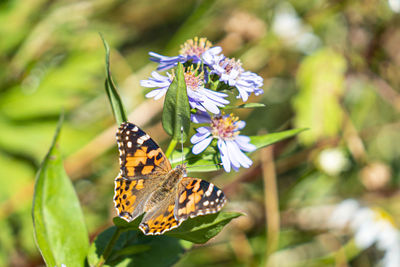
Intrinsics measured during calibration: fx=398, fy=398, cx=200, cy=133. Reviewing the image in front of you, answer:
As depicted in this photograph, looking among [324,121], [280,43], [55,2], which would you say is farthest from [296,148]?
[55,2]

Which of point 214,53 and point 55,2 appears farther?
point 55,2

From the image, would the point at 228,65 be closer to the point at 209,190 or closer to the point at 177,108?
the point at 177,108

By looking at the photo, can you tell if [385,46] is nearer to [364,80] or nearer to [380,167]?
[364,80]

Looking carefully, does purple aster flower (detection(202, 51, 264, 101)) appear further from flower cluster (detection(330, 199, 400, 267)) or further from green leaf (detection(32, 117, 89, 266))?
flower cluster (detection(330, 199, 400, 267))

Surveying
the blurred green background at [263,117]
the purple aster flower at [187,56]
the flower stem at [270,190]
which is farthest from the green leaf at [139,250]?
the flower stem at [270,190]

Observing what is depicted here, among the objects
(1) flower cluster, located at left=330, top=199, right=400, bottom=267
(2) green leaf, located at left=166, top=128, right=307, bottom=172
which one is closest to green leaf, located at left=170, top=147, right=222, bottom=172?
(2) green leaf, located at left=166, top=128, right=307, bottom=172

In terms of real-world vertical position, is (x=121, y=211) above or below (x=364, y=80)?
below
